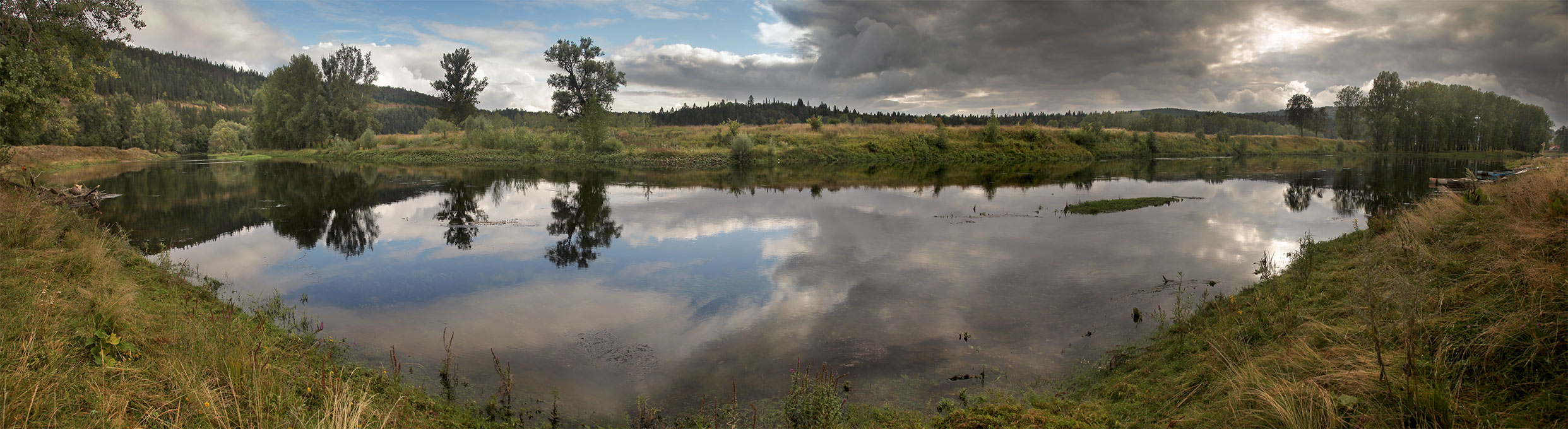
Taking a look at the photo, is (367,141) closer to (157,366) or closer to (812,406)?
(157,366)

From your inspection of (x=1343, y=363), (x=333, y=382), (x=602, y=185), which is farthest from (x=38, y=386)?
(x=602, y=185)

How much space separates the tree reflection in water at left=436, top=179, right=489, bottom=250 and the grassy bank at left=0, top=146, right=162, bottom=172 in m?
Answer: 25.6

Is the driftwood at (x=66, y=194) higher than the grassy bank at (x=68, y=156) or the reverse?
the reverse

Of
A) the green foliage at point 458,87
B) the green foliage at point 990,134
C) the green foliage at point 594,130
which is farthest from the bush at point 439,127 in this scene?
the green foliage at point 990,134

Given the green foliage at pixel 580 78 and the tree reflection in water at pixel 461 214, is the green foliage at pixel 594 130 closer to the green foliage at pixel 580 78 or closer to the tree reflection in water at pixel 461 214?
the green foliage at pixel 580 78

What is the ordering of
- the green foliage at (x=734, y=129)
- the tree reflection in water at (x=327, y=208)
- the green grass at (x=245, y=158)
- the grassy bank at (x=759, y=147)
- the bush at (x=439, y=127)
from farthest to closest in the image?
the bush at (x=439, y=127), the green foliage at (x=734, y=129), the green grass at (x=245, y=158), the grassy bank at (x=759, y=147), the tree reflection in water at (x=327, y=208)

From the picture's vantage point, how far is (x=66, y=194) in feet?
47.3

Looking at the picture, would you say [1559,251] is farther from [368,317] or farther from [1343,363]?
[368,317]

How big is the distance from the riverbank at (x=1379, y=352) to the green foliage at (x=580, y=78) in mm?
53339

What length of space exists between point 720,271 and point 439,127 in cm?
6313

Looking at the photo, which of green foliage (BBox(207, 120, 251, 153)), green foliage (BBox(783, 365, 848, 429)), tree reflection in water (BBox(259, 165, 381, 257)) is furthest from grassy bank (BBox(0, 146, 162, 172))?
green foliage (BBox(783, 365, 848, 429))

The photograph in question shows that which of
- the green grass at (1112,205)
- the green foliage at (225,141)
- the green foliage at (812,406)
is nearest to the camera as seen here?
the green foliage at (812,406)

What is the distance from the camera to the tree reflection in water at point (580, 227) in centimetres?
1241

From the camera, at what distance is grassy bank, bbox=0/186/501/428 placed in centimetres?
388
